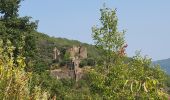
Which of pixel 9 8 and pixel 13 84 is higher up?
pixel 9 8

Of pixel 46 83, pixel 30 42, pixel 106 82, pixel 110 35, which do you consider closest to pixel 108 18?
pixel 110 35

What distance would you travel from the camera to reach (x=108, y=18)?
31234 millimetres

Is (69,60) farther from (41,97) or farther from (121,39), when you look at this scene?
(41,97)

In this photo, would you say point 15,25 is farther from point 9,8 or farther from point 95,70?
point 95,70

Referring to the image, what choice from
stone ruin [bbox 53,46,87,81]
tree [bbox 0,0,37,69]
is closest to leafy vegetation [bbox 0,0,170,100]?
tree [bbox 0,0,37,69]

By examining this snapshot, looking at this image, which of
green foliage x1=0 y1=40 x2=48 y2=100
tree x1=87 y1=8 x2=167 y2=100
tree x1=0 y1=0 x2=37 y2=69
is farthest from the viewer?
tree x1=0 y1=0 x2=37 y2=69

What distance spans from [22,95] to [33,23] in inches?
1490

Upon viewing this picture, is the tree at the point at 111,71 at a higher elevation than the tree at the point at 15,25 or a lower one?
lower

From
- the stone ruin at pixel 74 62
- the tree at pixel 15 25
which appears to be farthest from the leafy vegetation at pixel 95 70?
the stone ruin at pixel 74 62

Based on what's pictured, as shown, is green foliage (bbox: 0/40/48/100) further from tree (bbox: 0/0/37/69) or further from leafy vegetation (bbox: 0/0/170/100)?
tree (bbox: 0/0/37/69)

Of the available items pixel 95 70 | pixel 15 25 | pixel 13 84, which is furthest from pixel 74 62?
pixel 13 84

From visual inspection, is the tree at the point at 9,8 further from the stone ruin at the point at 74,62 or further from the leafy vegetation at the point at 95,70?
the stone ruin at the point at 74,62

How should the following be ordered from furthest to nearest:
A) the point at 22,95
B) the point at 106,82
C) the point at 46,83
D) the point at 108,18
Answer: the point at 46,83 < the point at 108,18 < the point at 106,82 < the point at 22,95

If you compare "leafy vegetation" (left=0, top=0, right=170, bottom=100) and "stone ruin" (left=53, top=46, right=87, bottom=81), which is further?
"stone ruin" (left=53, top=46, right=87, bottom=81)
